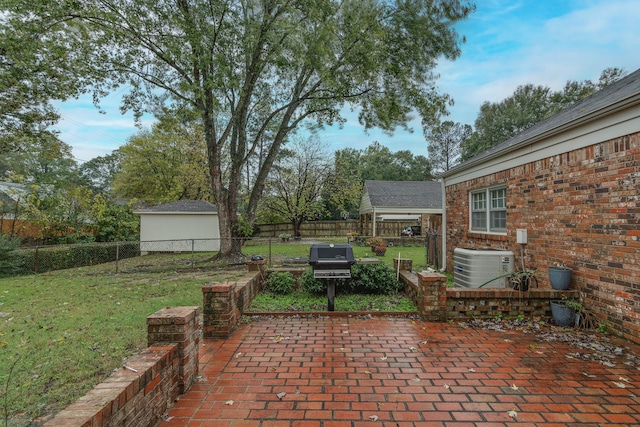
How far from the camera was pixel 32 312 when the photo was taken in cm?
525

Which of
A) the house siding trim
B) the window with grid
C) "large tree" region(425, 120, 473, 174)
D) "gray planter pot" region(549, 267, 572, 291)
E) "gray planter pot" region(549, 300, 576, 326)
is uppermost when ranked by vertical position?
A: "large tree" region(425, 120, 473, 174)

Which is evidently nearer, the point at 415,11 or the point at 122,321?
the point at 122,321

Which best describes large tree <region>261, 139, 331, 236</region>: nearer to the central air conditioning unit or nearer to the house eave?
the house eave

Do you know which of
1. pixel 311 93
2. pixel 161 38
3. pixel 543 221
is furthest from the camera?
pixel 311 93

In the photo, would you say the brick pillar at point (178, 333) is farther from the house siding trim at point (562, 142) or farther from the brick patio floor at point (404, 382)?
the house siding trim at point (562, 142)

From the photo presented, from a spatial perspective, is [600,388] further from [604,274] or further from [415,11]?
[415,11]

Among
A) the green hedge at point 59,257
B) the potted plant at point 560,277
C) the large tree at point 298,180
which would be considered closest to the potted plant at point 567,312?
the potted plant at point 560,277

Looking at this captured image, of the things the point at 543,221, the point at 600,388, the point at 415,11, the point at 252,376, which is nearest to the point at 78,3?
the point at 415,11

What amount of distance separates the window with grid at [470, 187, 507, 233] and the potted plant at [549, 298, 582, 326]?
96.7 inches

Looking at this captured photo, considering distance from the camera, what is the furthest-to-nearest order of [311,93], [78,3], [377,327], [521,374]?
1. [311,93]
2. [78,3]
3. [377,327]
4. [521,374]

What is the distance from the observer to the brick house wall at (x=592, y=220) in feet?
12.0

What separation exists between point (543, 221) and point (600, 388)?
321 centimetres

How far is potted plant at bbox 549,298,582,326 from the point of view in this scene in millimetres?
4215

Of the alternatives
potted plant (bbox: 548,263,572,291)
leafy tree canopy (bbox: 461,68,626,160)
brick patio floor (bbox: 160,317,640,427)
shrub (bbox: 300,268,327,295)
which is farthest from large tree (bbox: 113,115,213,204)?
leafy tree canopy (bbox: 461,68,626,160)
